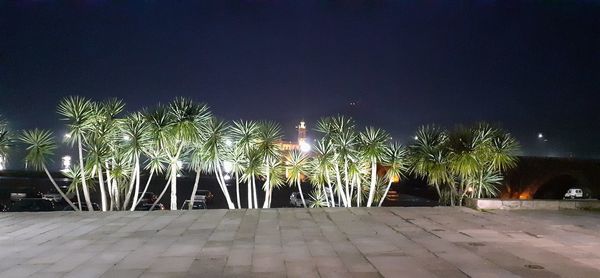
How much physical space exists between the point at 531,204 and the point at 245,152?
316 inches

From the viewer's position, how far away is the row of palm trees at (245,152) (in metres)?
14.2

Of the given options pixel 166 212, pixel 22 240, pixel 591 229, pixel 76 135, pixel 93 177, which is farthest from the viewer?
pixel 93 177

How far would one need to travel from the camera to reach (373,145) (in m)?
14.8

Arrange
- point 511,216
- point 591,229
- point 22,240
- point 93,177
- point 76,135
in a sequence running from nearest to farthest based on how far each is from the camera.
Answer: point 22,240
point 591,229
point 511,216
point 76,135
point 93,177

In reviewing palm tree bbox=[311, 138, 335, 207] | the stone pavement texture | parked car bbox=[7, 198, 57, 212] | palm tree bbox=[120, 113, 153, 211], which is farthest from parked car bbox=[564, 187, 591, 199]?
parked car bbox=[7, 198, 57, 212]

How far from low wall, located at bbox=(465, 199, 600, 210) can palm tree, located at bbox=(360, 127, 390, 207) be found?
3130 millimetres

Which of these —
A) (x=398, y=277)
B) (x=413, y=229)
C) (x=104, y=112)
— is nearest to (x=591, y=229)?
(x=413, y=229)

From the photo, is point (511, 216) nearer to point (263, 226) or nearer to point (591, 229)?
point (591, 229)

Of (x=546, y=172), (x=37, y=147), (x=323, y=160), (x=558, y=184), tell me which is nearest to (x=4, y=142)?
(x=37, y=147)

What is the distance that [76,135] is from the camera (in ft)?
46.3

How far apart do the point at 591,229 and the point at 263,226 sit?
626cm

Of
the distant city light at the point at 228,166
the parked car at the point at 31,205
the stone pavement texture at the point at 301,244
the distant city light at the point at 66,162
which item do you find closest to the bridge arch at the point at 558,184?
the distant city light at the point at 228,166

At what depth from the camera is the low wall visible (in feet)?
40.8

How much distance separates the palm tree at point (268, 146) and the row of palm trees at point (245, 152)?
0.03 meters
